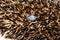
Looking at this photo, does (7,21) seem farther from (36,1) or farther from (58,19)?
(58,19)

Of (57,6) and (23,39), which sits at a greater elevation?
(57,6)

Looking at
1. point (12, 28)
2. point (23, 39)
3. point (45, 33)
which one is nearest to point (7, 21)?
point (12, 28)

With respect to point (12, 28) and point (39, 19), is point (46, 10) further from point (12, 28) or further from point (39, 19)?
point (12, 28)

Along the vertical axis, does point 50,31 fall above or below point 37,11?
below

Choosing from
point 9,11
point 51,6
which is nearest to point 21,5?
point 9,11

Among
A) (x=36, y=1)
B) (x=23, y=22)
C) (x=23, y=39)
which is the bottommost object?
(x=23, y=39)

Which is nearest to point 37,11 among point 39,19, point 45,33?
point 39,19
